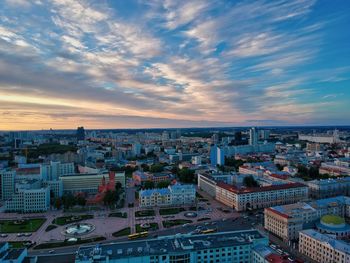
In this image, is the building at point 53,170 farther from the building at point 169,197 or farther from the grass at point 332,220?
the grass at point 332,220

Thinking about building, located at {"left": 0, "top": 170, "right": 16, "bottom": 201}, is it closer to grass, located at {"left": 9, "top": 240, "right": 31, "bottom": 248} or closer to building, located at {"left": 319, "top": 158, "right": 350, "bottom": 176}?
grass, located at {"left": 9, "top": 240, "right": 31, "bottom": 248}

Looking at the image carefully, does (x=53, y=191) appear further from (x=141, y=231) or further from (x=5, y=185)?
(x=141, y=231)

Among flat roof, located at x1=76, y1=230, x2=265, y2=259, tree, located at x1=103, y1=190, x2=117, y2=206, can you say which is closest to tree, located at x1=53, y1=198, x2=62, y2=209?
tree, located at x1=103, y1=190, x2=117, y2=206

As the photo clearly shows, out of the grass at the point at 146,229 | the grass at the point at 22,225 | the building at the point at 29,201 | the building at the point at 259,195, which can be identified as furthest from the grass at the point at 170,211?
the building at the point at 29,201

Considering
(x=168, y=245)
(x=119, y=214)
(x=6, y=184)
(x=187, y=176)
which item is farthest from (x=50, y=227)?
(x=187, y=176)

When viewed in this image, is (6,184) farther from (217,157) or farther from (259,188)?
(217,157)

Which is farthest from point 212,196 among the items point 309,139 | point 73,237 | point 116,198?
point 309,139
